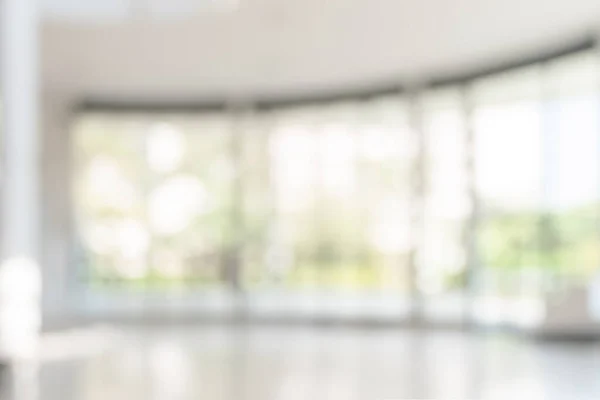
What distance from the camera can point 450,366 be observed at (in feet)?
25.6

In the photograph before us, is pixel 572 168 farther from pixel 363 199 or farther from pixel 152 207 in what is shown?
pixel 152 207

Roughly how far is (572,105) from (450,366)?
4303 mm

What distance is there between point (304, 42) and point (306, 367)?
4.17m

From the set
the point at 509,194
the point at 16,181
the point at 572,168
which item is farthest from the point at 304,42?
the point at 16,181

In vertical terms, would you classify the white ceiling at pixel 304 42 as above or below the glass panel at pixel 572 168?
above

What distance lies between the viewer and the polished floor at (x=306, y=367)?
6.36 m

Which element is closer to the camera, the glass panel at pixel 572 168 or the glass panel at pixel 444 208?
the glass panel at pixel 572 168

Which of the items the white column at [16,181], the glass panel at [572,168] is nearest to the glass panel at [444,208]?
the glass panel at [572,168]

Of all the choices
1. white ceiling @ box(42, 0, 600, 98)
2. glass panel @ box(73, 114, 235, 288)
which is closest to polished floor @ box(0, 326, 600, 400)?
glass panel @ box(73, 114, 235, 288)

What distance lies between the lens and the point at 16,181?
7.36 metres

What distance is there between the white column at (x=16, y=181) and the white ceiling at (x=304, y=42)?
5.82 ft

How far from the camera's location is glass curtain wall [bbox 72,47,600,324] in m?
10.5

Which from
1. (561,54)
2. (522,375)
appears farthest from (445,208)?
(522,375)

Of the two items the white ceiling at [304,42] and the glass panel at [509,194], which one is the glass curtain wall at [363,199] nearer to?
the glass panel at [509,194]
